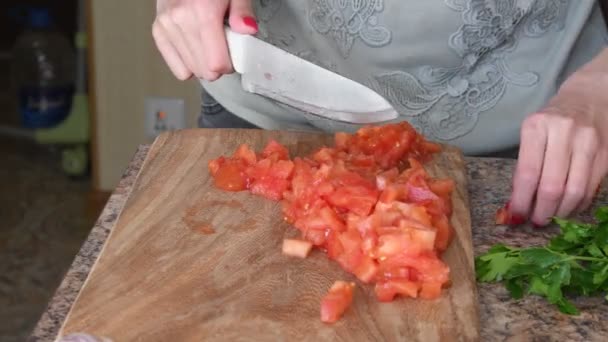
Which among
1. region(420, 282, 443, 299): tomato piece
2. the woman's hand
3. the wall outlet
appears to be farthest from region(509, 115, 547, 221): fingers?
the wall outlet

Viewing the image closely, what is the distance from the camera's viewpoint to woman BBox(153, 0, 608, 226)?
141 cm

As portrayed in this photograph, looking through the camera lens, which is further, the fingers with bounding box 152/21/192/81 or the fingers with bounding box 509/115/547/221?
the fingers with bounding box 152/21/192/81

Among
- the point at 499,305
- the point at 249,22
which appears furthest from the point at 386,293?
the point at 249,22

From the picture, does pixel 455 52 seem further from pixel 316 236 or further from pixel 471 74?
pixel 316 236

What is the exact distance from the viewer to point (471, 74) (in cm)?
151

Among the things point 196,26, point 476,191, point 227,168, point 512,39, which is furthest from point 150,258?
point 512,39

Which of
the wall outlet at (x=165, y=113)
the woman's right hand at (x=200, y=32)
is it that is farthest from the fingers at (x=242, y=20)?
the wall outlet at (x=165, y=113)

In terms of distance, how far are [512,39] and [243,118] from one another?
0.46 m

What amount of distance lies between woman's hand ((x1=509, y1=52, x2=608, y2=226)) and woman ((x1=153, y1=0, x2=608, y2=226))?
10cm

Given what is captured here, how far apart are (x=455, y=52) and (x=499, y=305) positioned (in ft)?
1.61

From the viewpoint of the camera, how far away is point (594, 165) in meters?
1.27

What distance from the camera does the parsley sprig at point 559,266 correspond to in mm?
1100

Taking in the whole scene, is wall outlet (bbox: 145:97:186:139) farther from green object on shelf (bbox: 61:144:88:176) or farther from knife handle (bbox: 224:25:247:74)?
knife handle (bbox: 224:25:247:74)

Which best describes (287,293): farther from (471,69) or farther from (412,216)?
(471,69)
